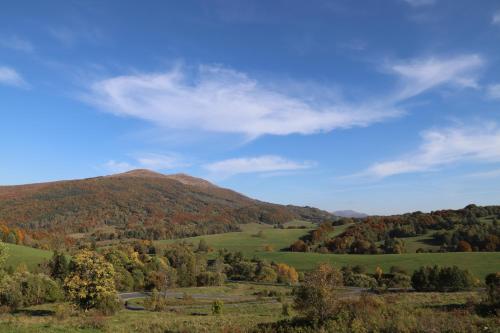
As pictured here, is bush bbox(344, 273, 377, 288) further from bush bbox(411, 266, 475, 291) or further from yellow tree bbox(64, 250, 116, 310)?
yellow tree bbox(64, 250, 116, 310)

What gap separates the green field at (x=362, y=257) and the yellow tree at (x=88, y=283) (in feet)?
112

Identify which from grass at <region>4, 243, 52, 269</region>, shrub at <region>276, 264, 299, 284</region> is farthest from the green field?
grass at <region>4, 243, 52, 269</region>

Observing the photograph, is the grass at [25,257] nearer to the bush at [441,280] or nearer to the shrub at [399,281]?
the shrub at [399,281]

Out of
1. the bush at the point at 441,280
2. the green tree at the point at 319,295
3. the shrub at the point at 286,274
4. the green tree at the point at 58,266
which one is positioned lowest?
the shrub at the point at 286,274

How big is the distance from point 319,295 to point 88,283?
102ft

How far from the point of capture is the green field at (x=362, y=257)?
98625mm

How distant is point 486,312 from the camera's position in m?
25.2

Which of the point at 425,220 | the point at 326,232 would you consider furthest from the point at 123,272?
the point at 425,220

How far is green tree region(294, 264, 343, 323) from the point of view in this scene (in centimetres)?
2383

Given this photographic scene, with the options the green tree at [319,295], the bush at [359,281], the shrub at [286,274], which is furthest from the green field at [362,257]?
the green tree at [319,295]

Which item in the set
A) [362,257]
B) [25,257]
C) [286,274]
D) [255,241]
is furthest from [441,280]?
[255,241]

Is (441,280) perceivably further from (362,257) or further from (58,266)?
(58,266)

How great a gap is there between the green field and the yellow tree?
112ft

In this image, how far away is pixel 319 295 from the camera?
24938 mm
